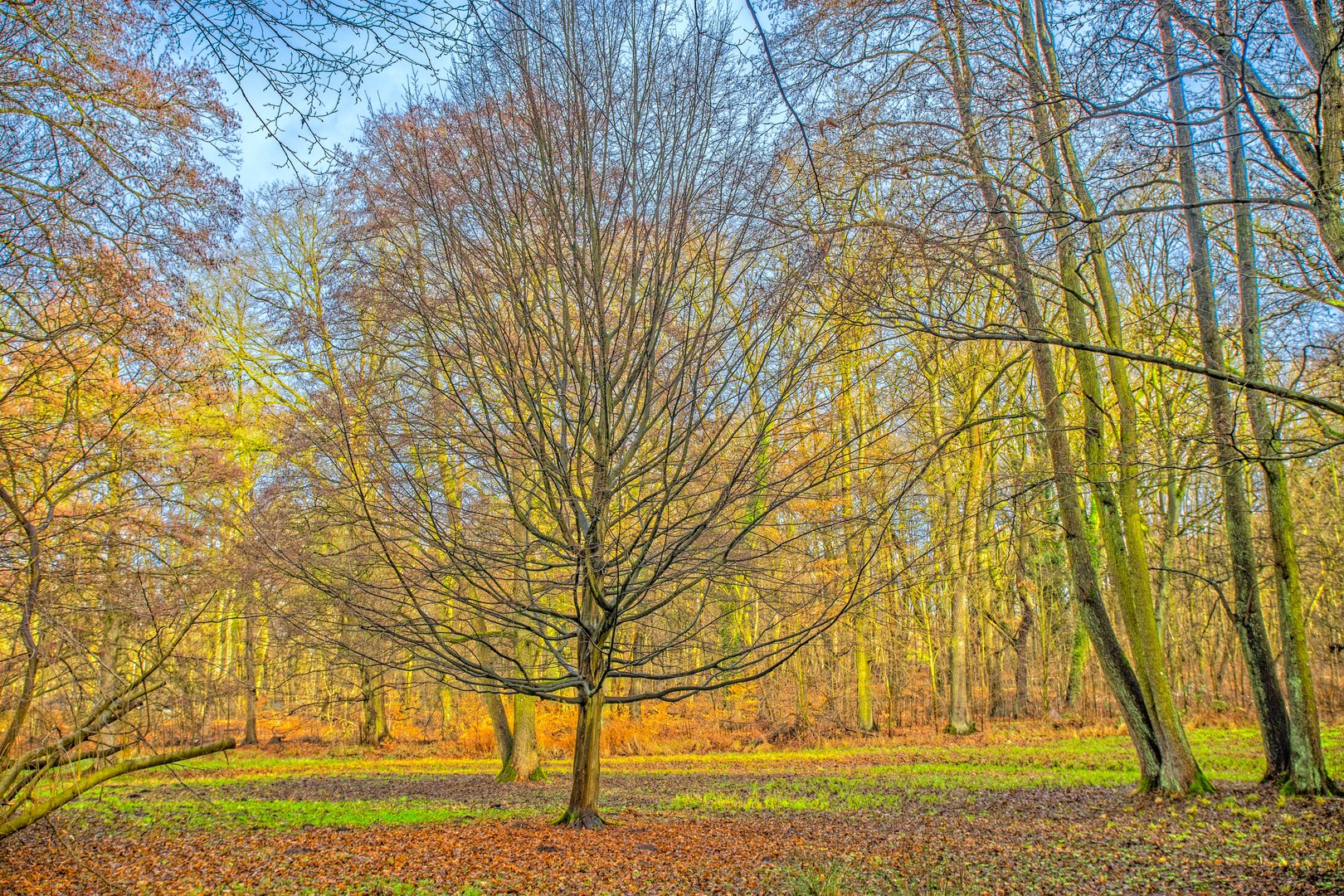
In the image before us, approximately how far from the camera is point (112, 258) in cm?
663

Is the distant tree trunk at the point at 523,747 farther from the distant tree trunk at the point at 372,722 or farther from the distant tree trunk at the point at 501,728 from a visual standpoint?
the distant tree trunk at the point at 372,722

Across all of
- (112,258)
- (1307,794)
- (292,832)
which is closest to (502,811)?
(292,832)

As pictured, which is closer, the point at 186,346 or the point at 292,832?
the point at 292,832

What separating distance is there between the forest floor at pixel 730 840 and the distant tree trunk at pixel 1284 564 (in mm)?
498

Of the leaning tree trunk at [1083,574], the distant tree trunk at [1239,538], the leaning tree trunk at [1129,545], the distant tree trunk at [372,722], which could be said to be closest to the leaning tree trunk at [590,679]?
the leaning tree trunk at [1083,574]

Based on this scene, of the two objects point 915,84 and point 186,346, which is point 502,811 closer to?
point 186,346

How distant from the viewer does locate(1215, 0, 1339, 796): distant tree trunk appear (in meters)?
7.85

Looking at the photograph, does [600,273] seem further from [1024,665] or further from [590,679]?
[1024,665]

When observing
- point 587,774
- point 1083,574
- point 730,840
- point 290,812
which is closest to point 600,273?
point 587,774

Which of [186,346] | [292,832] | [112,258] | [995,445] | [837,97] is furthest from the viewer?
[995,445]

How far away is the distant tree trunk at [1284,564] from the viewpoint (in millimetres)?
7848

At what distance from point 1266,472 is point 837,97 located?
6361mm

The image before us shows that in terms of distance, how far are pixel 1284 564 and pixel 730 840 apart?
6792mm

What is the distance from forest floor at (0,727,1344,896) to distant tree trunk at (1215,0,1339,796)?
0.50 metres
